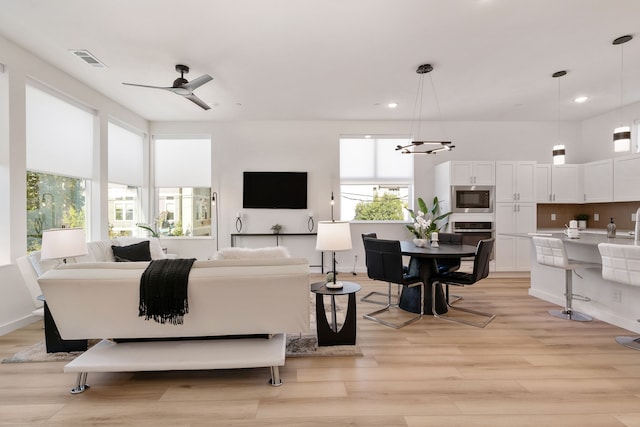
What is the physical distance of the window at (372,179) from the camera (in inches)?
254

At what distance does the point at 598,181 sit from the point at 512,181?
149 centimetres

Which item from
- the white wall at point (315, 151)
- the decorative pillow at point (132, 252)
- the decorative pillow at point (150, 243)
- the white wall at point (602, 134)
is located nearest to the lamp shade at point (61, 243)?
the decorative pillow at point (132, 252)

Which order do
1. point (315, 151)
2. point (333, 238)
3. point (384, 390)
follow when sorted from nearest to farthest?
point (384, 390), point (333, 238), point (315, 151)

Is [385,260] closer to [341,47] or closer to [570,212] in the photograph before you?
[341,47]

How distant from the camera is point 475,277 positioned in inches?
133

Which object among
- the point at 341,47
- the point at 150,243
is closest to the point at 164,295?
the point at 341,47

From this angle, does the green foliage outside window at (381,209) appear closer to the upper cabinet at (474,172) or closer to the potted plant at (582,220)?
the upper cabinet at (474,172)

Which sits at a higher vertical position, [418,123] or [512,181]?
[418,123]

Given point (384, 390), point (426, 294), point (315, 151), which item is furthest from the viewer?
point (315, 151)

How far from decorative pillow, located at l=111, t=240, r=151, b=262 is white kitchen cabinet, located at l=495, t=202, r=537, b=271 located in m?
5.82

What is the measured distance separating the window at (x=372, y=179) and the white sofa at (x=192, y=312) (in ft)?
14.3

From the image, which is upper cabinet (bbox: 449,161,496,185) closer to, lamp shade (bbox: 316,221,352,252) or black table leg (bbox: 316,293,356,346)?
lamp shade (bbox: 316,221,352,252)

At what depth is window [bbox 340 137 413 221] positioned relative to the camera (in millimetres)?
6441

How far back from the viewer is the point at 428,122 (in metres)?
6.33
